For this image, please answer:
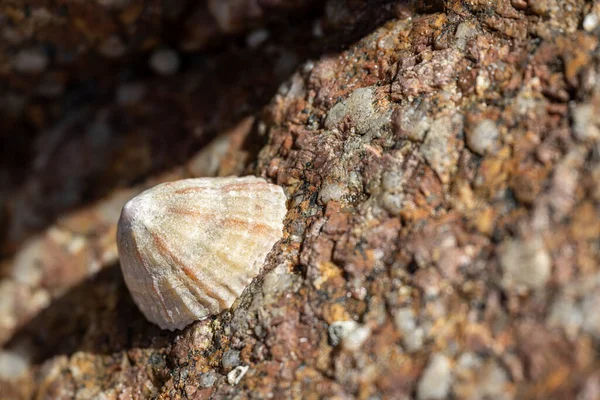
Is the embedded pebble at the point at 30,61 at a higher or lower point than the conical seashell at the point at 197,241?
higher

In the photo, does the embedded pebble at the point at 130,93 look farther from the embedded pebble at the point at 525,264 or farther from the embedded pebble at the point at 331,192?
the embedded pebble at the point at 525,264

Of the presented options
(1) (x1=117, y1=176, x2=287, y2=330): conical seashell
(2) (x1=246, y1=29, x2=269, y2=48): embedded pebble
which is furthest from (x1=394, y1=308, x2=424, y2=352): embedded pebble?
(2) (x1=246, y1=29, x2=269, y2=48): embedded pebble

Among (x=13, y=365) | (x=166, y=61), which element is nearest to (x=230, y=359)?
(x=13, y=365)

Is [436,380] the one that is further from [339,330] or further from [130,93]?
[130,93]

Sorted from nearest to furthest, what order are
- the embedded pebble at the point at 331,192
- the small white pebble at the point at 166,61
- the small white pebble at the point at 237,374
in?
the small white pebble at the point at 237,374 < the embedded pebble at the point at 331,192 < the small white pebble at the point at 166,61

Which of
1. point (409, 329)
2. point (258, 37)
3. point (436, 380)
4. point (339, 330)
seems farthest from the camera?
point (258, 37)

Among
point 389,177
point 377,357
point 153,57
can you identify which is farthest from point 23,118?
point 377,357

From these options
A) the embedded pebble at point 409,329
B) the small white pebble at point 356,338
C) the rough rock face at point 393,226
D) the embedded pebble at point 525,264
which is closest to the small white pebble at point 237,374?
the rough rock face at point 393,226

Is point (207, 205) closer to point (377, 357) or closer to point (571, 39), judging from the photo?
point (377, 357)
